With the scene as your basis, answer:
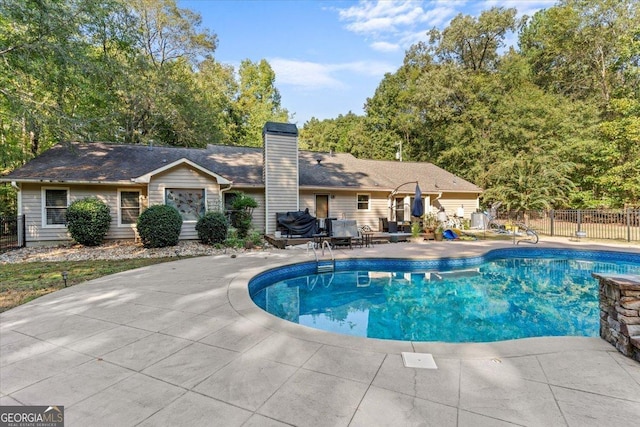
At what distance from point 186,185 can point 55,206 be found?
460 cm

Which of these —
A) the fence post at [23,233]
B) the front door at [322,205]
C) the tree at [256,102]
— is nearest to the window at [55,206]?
the fence post at [23,233]

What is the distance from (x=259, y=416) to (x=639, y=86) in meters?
26.3

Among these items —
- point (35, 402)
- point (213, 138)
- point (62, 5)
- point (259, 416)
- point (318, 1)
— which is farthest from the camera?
point (213, 138)

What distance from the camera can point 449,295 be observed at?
648cm

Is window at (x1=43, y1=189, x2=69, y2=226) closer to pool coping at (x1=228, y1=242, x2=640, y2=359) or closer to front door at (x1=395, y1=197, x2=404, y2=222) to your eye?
pool coping at (x1=228, y1=242, x2=640, y2=359)

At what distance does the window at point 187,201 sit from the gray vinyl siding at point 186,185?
18 centimetres

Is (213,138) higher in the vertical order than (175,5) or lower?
lower

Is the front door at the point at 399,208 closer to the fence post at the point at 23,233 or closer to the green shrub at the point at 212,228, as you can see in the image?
the green shrub at the point at 212,228

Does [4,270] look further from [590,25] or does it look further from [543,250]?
[590,25]

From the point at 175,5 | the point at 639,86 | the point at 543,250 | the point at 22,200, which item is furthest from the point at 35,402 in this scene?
the point at 639,86

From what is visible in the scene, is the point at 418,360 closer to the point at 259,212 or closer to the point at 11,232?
the point at 259,212

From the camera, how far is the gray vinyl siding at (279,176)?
1241 centimetres

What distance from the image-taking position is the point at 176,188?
36.4 feet

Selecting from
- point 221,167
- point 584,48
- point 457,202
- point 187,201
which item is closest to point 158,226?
point 187,201
